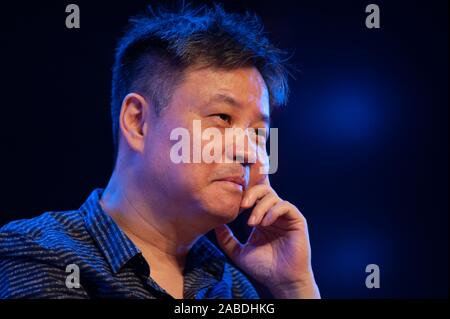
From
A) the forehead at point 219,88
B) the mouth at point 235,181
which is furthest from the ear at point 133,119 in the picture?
the mouth at point 235,181

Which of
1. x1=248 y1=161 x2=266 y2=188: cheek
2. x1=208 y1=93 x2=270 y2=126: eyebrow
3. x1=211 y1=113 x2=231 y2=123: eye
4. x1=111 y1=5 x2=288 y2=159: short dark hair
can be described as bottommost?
x1=248 y1=161 x2=266 y2=188: cheek

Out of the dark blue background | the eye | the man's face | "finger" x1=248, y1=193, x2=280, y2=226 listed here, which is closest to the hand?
"finger" x1=248, y1=193, x2=280, y2=226

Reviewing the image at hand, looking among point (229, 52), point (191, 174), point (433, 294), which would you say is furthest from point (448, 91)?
point (191, 174)

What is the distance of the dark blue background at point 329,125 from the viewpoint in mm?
1804

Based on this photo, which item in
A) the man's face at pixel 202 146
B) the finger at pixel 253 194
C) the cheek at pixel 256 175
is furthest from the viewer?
the cheek at pixel 256 175

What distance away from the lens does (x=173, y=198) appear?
1.47 metres

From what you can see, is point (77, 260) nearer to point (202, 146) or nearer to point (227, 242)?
point (202, 146)

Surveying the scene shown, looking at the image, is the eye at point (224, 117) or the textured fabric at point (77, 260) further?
the eye at point (224, 117)

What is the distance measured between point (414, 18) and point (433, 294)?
4.23 feet

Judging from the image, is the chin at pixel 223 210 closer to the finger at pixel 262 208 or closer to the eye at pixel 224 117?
the finger at pixel 262 208

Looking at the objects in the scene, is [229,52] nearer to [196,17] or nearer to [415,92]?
[196,17]

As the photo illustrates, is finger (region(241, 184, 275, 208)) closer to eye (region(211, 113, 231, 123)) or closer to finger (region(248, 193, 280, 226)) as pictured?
finger (region(248, 193, 280, 226))

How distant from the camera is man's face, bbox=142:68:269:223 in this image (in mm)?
1449
